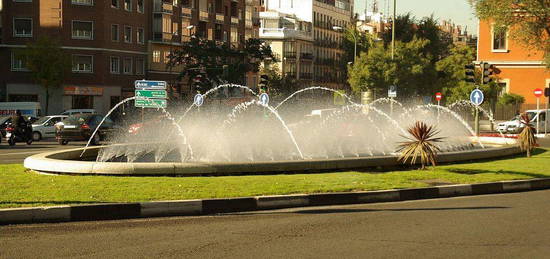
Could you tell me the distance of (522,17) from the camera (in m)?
51.5

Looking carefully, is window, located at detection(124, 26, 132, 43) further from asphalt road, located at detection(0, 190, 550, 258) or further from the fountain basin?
asphalt road, located at detection(0, 190, 550, 258)

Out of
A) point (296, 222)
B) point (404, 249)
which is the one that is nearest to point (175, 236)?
point (296, 222)

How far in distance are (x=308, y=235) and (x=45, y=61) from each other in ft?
173

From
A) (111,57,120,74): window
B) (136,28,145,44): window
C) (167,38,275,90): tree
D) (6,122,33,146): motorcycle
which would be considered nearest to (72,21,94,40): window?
(111,57,120,74): window

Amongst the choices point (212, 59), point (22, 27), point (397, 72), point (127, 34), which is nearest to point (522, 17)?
point (397, 72)

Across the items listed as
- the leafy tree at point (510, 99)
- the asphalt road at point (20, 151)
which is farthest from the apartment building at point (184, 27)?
the asphalt road at point (20, 151)

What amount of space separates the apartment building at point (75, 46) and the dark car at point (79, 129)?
24.8m

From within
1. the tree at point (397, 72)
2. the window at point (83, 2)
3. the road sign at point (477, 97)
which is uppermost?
the window at point (83, 2)

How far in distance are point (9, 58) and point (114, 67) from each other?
846 cm

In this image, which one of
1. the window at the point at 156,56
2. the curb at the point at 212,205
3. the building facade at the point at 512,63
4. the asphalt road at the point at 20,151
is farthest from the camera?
the window at the point at 156,56

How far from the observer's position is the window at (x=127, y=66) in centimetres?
6869

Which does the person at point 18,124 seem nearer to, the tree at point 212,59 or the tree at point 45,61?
the tree at point 45,61

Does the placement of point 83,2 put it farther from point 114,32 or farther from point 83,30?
point 114,32

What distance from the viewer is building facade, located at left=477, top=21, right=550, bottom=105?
228 ft
